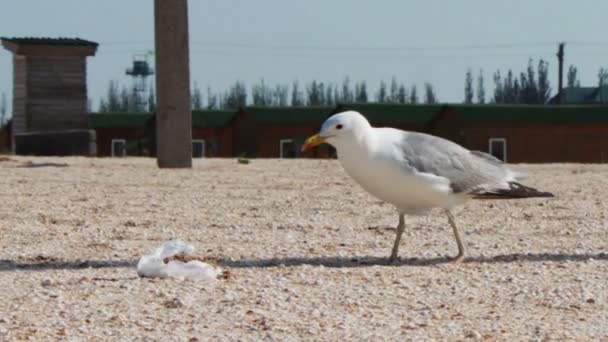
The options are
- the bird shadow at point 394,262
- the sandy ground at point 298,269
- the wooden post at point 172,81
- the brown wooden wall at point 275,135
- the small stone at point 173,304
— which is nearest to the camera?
the sandy ground at point 298,269

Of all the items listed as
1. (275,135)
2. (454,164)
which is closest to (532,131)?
(275,135)

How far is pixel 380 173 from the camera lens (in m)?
7.73

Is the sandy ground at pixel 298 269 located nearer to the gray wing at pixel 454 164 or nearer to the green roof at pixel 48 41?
the gray wing at pixel 454 164

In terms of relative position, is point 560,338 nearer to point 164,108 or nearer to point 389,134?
point 389,134

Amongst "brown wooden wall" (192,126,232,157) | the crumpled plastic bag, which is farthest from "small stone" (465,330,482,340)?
"brown wooden wall" (192,126,232,157)

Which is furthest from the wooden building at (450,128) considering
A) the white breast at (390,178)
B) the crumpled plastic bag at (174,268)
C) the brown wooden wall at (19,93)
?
the crumpled plastic bag at (174,268)

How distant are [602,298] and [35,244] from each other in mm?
4459

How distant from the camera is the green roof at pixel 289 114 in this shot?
39.1 m

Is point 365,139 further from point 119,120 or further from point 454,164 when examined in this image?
point 119,120

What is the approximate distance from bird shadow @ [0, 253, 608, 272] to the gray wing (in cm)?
50

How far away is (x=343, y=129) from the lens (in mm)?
7832

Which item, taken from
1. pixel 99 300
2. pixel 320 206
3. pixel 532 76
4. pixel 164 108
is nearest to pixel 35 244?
pixel 99 300

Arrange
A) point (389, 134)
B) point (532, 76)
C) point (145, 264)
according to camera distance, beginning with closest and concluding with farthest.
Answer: point (145, 264), point (389, 134), point (532, 76)

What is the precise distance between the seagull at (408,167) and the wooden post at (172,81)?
13.1 meters
